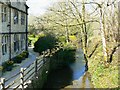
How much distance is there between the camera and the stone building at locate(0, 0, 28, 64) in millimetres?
20148

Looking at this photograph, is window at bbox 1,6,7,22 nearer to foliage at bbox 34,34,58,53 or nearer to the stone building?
the stone building

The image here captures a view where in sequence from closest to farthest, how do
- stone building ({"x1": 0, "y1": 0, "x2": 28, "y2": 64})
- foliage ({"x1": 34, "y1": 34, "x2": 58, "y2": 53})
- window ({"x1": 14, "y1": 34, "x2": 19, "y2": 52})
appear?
stone building ({"x1": 0, "y1": 0, "x2": 28, "y2": 64}), window ({"x1": 14, "y1": 34, "x2": 19, "y2": 52}), foliage ({"x1": 34, "y1": 34, "x2": 58, "y2": 53})

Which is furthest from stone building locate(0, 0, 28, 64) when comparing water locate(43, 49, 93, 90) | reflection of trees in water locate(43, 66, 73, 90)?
water locate(43, 49, 93, 90)

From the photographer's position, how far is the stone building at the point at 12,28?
66.1 feet

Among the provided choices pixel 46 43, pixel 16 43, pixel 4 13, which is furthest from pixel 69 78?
pixel 46 43

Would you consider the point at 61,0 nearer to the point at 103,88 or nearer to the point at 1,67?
the point at 1,67

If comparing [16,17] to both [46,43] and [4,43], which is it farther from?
[46,43]

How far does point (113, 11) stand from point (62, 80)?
8459 mm

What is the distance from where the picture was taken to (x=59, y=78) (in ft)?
67.5

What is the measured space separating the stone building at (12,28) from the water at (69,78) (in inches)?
154

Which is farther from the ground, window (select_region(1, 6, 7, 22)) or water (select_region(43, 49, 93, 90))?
window (select_region(1, 6, 7, 22))

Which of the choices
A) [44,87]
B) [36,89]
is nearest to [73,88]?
[44,87]

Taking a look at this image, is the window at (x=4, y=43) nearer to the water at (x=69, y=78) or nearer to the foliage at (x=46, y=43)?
the water at (x=69, y=78)

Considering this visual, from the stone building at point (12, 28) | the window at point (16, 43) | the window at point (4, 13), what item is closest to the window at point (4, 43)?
the stone building at point (12, 28)
